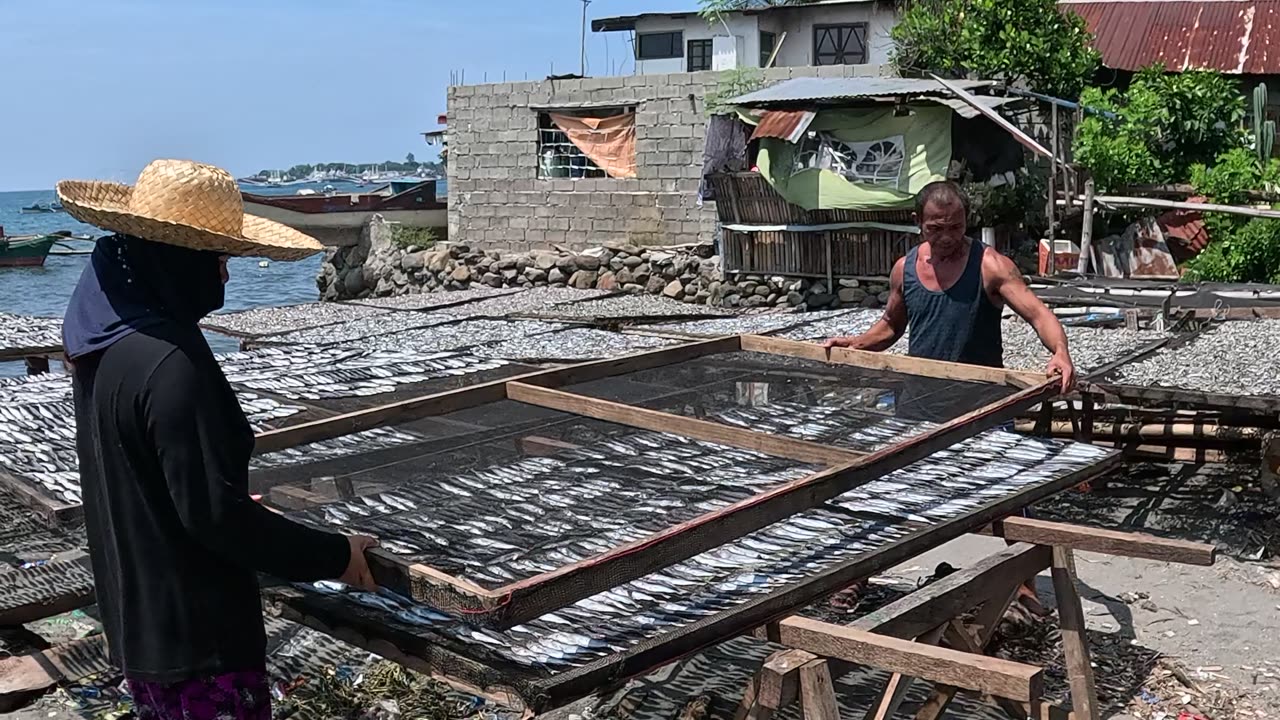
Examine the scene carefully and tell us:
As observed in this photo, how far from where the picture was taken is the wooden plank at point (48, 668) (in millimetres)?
4273

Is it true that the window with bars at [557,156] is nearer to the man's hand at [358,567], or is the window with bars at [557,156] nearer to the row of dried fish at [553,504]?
the row of dried fish at [553,504]

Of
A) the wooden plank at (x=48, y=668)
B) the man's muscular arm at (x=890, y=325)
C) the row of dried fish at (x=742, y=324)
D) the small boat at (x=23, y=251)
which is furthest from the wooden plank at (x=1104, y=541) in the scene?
the small boat at (x=23, y=251)

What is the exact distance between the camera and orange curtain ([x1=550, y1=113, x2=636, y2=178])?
62.5 ft

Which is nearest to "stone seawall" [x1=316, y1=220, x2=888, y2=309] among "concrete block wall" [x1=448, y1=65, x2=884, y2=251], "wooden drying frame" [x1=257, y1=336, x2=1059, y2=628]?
"concrete block wall" [x1=448, y1=65, x2=884, y2=251]

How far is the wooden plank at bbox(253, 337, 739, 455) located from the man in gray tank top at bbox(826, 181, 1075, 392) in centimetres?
68

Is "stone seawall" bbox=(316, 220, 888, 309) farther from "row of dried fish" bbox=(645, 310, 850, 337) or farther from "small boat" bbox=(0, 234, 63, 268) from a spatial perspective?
"small boat" bbox=(0, 234, 63, 268)

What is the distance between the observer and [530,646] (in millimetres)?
2574

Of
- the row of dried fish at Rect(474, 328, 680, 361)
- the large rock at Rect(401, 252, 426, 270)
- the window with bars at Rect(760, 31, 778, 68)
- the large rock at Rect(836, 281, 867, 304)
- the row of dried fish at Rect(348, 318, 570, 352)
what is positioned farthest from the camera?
the window with bars at Rect(760, 31, 778, 68)

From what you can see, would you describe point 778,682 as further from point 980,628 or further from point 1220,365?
point 1220,365

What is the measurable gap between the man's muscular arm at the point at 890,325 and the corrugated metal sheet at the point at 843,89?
9.24 metres

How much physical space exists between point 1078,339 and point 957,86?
21.3ft

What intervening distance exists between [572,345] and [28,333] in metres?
4.22

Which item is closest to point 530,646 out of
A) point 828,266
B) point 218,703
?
point 218,703

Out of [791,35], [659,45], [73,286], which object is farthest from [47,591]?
[73,286]
